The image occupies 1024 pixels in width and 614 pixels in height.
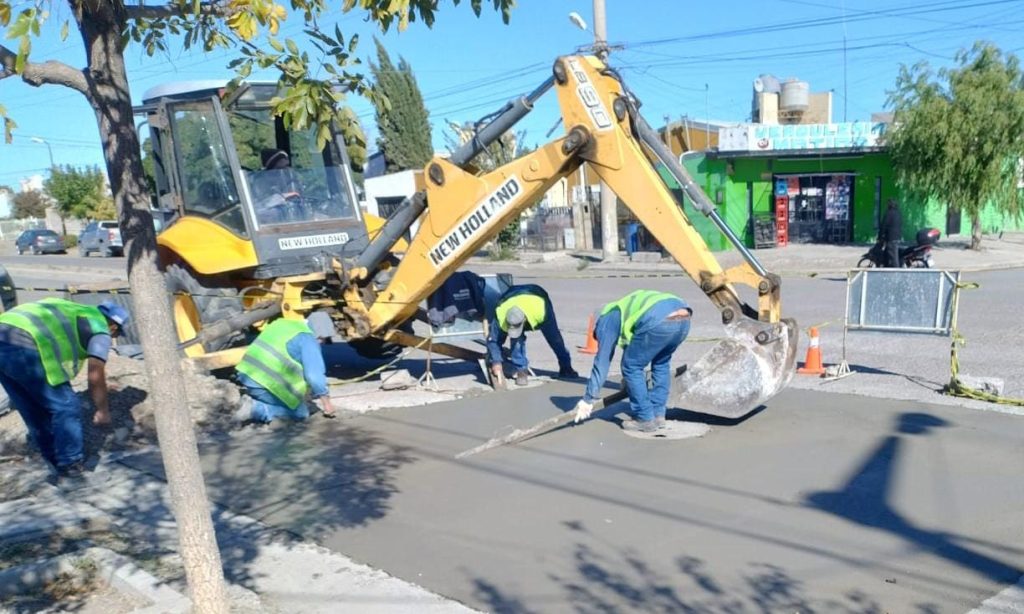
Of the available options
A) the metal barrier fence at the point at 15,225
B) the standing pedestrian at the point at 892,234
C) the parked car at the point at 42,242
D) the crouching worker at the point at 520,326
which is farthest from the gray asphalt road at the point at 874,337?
the metal barrier fence at the point at 15,225

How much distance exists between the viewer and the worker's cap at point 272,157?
30.1 ft

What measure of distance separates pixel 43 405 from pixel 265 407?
1.95 metres

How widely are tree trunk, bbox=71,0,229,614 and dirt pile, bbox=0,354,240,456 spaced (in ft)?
11.6

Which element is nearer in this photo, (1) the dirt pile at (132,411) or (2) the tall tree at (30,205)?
(1) the dirt pile at (132,411)

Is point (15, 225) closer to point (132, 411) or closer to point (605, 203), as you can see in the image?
point (605, 203)

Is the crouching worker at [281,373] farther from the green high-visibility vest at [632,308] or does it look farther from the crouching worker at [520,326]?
the green high-visibility vest at [632,308]

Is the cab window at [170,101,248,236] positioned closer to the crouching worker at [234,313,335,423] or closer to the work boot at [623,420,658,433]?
the crouching worker at [234,313,335,423]

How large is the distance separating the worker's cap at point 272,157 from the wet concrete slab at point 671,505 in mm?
2936

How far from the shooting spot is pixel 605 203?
2467 cm

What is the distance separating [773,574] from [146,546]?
350 centimetres

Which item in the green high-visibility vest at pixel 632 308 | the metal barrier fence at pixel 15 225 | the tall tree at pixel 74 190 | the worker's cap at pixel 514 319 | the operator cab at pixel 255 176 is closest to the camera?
the green high-visibility vest at pixel 632 308

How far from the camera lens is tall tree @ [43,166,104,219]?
58031 mm

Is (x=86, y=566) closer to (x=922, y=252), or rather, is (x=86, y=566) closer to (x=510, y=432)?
(x=510, y=432)

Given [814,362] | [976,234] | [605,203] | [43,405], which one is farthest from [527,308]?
[976,234]
